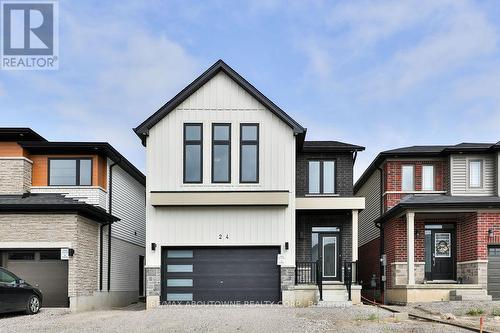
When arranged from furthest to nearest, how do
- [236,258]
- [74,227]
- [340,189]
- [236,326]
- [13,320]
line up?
[340,189] → [236,258] → [74,227] → [13,320] → [236,326]

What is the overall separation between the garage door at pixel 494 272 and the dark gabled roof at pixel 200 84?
8800 mm

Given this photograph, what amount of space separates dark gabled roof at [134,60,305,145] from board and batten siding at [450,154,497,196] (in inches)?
293

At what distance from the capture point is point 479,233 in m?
22.9

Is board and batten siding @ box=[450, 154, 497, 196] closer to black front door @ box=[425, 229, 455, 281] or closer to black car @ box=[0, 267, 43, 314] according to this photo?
black front door @ box=[425, 229, 455, 281]

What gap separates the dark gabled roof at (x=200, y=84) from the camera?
21.8 meters

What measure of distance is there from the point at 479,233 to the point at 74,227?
14.9m

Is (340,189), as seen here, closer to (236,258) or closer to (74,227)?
(236,258)

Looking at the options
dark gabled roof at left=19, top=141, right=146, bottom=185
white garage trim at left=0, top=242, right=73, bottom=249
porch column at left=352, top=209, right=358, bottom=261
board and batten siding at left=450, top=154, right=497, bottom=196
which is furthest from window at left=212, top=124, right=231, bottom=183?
board and batten siding at left=450, top=154, right=497, bottom=196

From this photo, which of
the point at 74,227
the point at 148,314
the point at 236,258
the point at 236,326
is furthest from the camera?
the point at 236,258

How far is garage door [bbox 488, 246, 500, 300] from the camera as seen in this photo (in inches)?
898

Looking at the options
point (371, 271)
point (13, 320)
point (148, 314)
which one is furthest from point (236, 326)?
point (371, 271)

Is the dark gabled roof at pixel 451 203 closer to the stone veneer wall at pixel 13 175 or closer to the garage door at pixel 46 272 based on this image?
the garage door at pixel 46 272

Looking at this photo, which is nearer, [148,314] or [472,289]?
[148,314]

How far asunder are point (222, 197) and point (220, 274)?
2839mm
